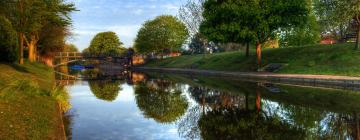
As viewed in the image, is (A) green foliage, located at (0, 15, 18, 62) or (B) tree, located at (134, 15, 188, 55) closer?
(A) green foliage, located at (0, 15, 18, 62)

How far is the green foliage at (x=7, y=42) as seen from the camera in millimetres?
34375

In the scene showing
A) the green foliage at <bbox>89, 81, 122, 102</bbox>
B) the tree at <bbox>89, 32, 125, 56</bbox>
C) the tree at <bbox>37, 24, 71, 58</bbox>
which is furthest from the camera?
the tree at <bbox>89, 32, 125, 56</bbox>

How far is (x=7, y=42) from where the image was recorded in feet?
115

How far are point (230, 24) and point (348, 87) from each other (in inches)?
822

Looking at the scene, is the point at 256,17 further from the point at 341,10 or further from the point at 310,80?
the point at 310,80

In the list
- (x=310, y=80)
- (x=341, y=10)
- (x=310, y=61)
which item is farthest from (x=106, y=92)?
(x=341, y=10)

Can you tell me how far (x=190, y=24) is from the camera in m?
77.1

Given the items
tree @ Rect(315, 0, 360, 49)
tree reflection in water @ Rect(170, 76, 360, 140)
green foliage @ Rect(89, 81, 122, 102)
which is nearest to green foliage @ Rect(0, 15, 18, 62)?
green foliage @ Rect(89, 81, 122, 102)

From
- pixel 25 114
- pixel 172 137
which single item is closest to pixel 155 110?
pixel 172 137

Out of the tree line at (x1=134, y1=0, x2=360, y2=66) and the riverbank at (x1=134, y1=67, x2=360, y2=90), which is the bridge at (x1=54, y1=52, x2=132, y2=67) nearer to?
the tree line at (x1=134, y1=0, x2=360, y2=66)

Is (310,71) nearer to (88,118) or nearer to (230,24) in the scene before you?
(230,24)

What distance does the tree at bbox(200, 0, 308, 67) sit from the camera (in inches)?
1820

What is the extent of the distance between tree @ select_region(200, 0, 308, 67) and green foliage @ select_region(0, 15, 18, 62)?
85.5 ft

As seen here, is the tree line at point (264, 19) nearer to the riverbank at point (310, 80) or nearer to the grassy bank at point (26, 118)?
the riverbank at point (310, 80)
